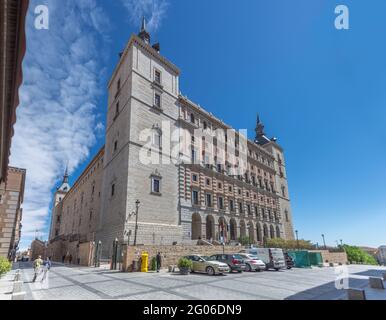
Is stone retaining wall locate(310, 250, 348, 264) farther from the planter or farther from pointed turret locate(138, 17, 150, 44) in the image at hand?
pointed turret locate(138, 17, 150, 44)

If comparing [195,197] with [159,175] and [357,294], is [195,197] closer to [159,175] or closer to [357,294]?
[159,175]

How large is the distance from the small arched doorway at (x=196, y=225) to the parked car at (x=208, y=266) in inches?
592

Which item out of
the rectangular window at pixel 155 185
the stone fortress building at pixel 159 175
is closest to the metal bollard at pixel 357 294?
the stone fortress building at pixel 159 175

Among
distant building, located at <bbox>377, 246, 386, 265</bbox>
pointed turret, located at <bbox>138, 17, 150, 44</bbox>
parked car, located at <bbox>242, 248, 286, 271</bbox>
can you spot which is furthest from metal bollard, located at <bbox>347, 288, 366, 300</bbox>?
distant building, located at <bbox>377, 246, 386, 265</bbox>

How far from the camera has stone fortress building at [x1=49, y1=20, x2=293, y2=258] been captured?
94.7ft

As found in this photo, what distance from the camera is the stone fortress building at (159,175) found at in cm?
2886

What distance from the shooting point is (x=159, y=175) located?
102 feet

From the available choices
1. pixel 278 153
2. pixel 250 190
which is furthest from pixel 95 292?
pixel 278 153

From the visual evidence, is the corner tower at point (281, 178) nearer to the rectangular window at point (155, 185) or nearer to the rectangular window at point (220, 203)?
the rectangular window at point (220, 203)

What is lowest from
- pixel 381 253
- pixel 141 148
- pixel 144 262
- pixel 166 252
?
pixel 381 253

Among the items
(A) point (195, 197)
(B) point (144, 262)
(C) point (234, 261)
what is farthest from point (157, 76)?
(C) point (234, 261)

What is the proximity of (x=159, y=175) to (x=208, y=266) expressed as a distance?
15.6m
